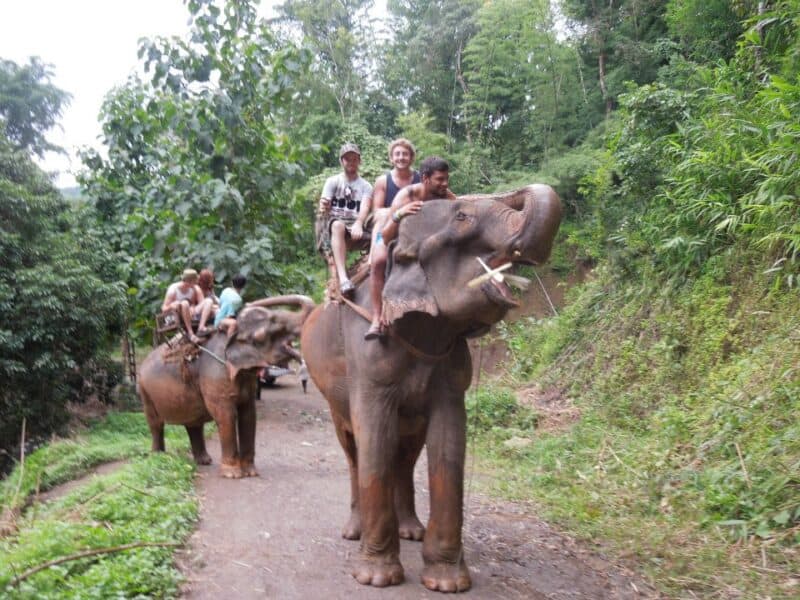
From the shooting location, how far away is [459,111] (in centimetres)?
2573

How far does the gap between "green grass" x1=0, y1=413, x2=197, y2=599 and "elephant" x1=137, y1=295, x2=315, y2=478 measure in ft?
1.75

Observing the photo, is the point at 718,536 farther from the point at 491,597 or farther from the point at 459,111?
the point at 459,111

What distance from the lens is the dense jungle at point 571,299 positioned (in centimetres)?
526

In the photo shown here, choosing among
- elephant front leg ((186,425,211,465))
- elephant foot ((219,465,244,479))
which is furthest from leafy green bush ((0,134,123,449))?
elephant foot ((219,465,244,479))

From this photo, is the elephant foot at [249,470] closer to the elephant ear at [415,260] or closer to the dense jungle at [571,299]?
the dense jungle at [571,299]

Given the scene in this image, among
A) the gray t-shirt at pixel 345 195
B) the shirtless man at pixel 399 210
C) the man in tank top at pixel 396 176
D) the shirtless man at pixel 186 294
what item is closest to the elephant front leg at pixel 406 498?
the shirtless man at pixel 399 210

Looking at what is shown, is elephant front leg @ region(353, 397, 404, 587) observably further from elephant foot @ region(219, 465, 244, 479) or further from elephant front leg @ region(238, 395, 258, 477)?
elephant front leg @ region(238, 395, 258, 477)

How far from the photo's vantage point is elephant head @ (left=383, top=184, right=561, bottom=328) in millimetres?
3693

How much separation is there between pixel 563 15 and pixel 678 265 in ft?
51.5

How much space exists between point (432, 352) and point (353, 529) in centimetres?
176

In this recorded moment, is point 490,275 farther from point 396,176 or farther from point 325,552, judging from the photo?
point 325,552

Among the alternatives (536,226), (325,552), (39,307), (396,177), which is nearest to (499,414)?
(325,552)

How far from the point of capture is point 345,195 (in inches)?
230

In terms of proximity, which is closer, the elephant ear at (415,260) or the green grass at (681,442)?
the elephant ear at (415,260)
